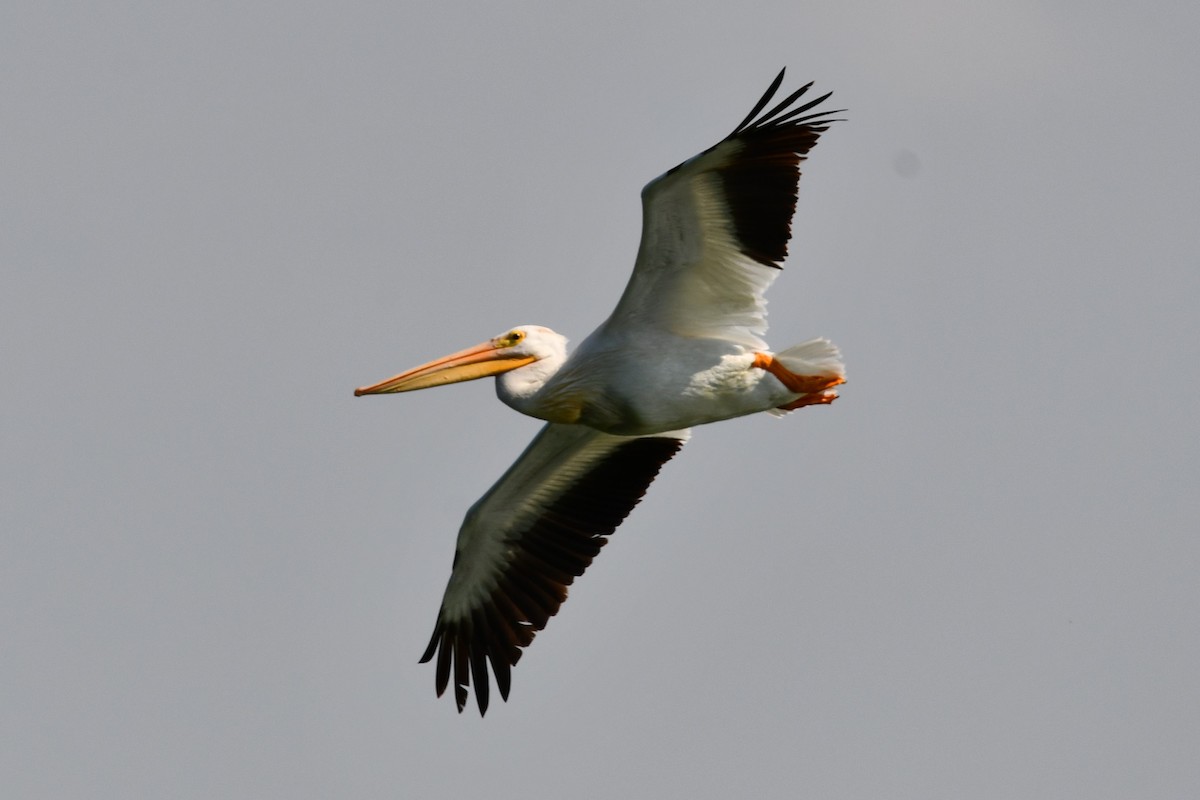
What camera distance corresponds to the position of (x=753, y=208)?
10781 millimetres

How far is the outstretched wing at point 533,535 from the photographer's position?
12953 millimetres

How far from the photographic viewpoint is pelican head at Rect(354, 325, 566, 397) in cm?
1173

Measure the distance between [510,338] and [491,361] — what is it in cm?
20

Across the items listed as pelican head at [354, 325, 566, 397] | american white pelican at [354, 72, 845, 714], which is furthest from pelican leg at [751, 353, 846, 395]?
pelican head at [354, 325, 566, 397]

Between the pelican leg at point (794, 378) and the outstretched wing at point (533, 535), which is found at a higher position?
the pelican leg at point (794, 378)

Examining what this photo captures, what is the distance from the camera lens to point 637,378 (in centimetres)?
1128

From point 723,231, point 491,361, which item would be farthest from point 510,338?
point 723,231

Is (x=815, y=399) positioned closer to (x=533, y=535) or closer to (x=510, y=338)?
(x=510, y=338)

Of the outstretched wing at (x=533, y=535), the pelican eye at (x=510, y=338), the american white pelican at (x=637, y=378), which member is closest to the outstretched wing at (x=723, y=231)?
the american white pelican at (x=637, y=378)

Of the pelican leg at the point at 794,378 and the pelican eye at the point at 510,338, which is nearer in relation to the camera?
the pelican leg at the point at 794,378

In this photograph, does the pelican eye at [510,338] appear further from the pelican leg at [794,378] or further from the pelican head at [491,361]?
the pelican leg at [794,378]

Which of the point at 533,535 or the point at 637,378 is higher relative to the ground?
the point at 637,378

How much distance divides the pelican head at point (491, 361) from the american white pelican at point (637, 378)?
0.01 meters

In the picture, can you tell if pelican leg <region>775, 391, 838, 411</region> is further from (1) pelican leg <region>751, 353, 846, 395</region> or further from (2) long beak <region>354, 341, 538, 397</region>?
(2) long beak <region>354, 341, 538, 397</region>
